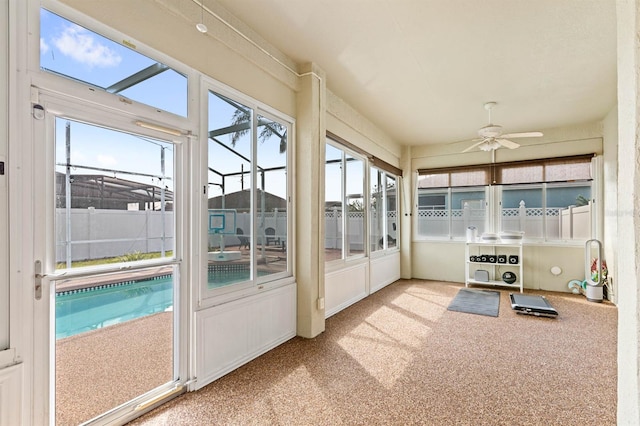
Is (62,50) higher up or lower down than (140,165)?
higher up

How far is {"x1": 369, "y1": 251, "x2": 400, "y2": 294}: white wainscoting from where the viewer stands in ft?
18.1

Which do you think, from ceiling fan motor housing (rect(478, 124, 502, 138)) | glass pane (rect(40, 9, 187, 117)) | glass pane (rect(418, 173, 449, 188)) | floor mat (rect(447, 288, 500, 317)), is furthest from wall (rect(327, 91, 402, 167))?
floor mat (rect(447, 288, 500, 317))

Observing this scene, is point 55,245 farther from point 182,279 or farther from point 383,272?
point 383,272

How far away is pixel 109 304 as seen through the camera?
2074mm

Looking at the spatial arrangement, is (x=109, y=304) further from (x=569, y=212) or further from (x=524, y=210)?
(x=569, y=212)

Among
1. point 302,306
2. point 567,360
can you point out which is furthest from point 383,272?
point 567,360

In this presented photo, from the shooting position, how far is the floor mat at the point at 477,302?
14.6 feet

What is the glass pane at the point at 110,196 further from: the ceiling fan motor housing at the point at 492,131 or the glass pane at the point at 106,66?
the ceiling fan motor housing at the point at 492,131

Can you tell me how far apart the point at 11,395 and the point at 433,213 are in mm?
6642

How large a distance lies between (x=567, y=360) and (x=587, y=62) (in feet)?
9.82

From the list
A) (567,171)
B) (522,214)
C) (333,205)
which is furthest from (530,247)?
(333,205)

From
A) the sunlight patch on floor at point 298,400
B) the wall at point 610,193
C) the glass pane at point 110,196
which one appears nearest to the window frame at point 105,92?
the glass pane at point 110,196

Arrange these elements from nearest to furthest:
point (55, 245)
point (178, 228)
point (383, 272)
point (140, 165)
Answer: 1. point (55, 245)
2. point (140, 165)
3. point (178, 228)
4. point (383, 272)

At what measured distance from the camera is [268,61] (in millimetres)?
2984
